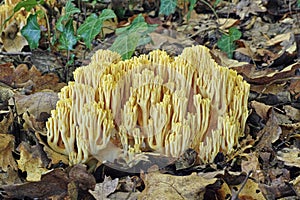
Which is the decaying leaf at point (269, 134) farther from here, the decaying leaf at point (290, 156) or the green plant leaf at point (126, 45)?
the green plant leaf at point (126, 45)

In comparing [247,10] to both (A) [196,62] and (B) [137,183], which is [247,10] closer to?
(A) [196,62]

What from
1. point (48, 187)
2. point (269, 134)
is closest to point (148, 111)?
point (48, 187)

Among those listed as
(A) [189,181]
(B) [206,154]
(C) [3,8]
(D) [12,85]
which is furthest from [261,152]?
(C) [3,8]

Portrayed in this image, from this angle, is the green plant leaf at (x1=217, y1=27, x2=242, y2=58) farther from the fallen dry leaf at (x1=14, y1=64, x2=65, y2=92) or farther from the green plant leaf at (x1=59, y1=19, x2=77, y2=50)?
the fallen dry leaf at (x1=14, y1=64, x2=65, y2=92)

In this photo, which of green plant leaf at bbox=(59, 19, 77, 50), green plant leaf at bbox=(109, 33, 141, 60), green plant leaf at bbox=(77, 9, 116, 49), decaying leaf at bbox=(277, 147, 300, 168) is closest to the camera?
decaying leaf at bbox=(277, 147, 300, 168)

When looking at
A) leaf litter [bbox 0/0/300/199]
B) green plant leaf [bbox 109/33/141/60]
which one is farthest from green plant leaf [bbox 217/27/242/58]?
green plant leaf [bbox 109/33/141/60]

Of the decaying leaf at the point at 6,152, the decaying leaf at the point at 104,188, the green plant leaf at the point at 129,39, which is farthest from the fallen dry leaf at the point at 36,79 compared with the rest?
the decaying leaf at the point at 104,188

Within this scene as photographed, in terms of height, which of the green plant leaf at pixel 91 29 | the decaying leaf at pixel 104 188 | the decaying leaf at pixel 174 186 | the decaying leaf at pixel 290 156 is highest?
the green plant leaf at pixel 91 29
